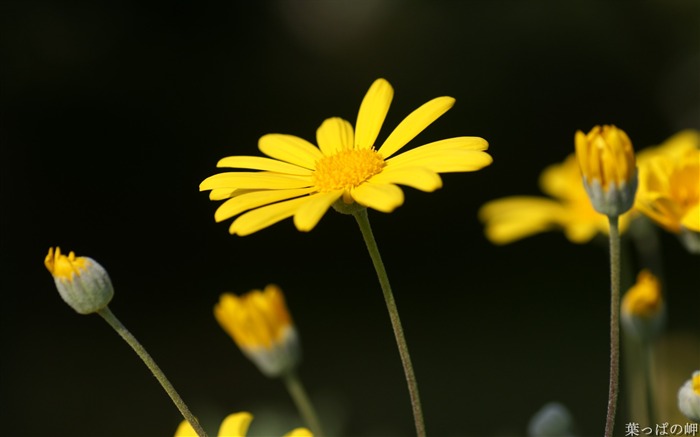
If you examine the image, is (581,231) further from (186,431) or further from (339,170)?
(186,431)

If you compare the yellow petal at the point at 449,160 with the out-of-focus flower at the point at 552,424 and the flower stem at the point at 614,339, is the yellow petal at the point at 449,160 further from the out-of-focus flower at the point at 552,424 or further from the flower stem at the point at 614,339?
the out-of-focus flower at the point at 552,424

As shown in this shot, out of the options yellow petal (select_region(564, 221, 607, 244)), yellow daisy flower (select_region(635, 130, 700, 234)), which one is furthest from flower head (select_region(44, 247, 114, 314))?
yellow petal (select_region(564, 221, 607, 244))

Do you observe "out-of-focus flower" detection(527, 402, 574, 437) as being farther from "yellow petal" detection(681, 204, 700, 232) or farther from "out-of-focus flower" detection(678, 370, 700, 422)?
"yellow petal" detection(681, 204, 700, 232)

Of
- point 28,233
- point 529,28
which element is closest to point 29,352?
point 28,233

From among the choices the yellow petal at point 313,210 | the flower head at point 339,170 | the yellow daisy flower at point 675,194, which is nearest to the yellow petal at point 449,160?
the flower head at point 339,170

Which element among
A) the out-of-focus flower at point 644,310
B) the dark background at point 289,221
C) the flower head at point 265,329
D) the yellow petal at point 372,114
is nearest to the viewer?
the yellow petal at point 372,114

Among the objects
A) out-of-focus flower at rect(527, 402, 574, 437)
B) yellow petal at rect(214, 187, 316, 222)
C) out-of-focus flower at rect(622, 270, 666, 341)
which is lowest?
out-of-focus flower at rect(527, 402, 574, 437)
